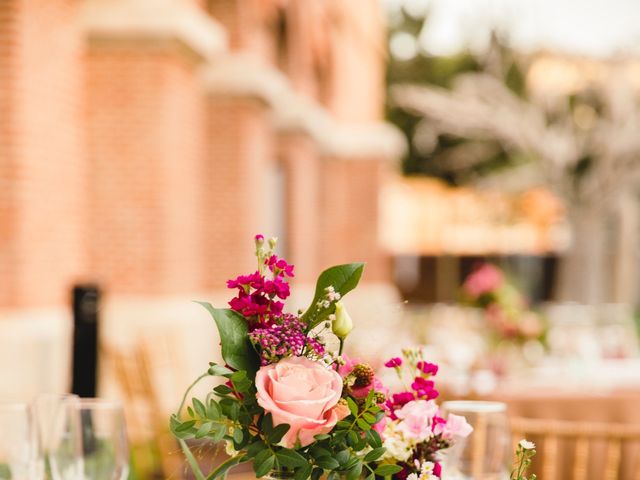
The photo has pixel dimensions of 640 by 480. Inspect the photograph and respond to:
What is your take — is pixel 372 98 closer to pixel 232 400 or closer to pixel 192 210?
pixel 192 210

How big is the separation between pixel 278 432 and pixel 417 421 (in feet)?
0.93

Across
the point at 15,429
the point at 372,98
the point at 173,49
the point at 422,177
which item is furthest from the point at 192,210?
the point at 422,177

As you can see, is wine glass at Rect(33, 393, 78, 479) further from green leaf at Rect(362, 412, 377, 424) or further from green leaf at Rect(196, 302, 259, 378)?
green leaf at Rect(362, 412, 377, 424)

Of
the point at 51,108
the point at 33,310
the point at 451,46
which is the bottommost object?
the point at 33,310

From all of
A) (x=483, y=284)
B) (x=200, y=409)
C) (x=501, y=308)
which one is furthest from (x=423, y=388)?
(x=483, y=284)

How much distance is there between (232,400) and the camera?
1.51 metres

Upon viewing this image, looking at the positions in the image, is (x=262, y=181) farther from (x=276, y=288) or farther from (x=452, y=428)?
(x=276, y=288)

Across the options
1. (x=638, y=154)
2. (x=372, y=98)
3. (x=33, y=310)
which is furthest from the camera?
(x=372, y=98)

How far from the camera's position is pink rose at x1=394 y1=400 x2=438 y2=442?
1.64 metres

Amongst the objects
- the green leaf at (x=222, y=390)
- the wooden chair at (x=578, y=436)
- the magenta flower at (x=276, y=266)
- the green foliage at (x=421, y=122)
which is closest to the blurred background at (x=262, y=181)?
the magenta flower at (x=276, y=266)

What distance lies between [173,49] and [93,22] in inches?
27.9

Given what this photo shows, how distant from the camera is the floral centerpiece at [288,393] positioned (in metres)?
1.45

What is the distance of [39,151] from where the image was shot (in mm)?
6992

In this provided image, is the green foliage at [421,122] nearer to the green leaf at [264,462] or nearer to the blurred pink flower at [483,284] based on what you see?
the blurred pink flower at [483,284]
